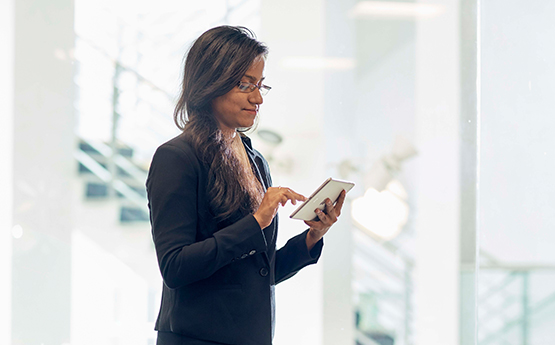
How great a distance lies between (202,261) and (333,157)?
1.52m

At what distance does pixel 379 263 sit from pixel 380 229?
164 millimetres

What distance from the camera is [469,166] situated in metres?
2.37

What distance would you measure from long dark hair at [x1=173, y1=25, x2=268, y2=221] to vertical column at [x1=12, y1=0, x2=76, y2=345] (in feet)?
4.89

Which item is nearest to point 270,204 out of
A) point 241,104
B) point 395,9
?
point 241,104

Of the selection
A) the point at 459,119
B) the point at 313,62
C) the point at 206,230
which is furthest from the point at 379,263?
the point at 206,230

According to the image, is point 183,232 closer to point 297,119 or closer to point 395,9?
point 297,119

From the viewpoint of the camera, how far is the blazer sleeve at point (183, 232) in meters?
0.91

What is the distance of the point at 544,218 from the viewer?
2.34 m

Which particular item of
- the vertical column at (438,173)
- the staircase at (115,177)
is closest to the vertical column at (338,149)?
the vertical column at (438,173)

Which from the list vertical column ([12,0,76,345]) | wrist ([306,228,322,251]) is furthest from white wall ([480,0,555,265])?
vertical column ([12,0,76,345])

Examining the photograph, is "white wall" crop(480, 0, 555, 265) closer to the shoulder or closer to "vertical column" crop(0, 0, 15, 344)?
the shoulder

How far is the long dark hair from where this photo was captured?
0.99 meters

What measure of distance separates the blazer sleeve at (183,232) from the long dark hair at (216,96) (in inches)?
2.1

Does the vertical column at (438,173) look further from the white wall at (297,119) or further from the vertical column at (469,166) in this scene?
the white wall at (297,119)
